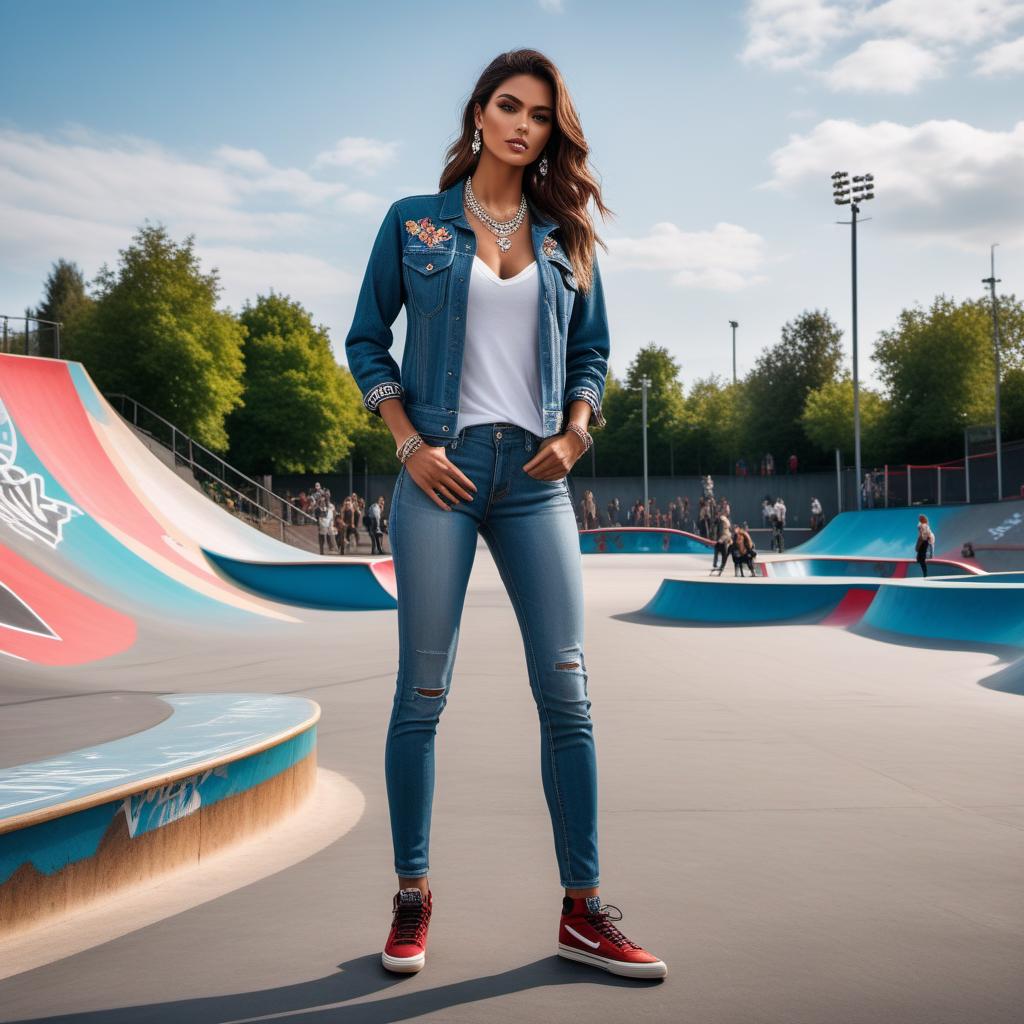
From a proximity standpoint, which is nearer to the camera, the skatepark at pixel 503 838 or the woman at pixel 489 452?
the skatepark at pixel 503 838

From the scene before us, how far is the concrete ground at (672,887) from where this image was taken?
232cm

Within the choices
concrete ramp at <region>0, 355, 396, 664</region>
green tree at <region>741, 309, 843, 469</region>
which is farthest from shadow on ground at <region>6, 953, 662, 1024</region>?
green tree at <region>741, 309, 843, 469</region>

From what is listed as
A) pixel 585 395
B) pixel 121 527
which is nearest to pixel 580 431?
pixel 585 395

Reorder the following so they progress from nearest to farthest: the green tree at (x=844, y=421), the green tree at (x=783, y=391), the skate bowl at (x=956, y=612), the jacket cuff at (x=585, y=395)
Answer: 1. the jacket cuff at (x=585, y=395)
2. the skate bowl at (x=956, y=612)
3. the green tree at (x=844, y=421)
4. the green tree at (x=783, y=391)

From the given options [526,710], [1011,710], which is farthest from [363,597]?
[1011,710]

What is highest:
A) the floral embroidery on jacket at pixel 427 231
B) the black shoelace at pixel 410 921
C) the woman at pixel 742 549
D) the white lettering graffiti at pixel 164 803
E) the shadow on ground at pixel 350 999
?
the floral embroidery on jacket at pixel 427 231

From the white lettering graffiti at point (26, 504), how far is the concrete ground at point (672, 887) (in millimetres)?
6207

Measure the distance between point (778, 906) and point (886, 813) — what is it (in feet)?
4.60

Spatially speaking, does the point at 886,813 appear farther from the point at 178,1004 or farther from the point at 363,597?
the point at 363,597

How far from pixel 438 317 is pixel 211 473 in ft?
83.3

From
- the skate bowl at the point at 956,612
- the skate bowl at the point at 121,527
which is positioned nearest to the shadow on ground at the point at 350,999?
the skate bowl at the point at 956,612

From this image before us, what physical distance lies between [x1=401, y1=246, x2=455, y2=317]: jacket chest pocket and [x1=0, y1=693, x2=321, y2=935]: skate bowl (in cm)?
168

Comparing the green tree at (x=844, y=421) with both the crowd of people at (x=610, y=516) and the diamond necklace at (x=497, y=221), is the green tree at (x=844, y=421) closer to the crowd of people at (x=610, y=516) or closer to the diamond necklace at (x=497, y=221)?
the crowd of people at (x=610, y=516)

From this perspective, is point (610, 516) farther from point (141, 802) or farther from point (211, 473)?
point (141, 802)
